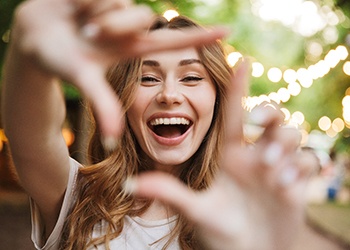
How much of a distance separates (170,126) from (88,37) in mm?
1166

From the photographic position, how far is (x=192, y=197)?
112 centimetres

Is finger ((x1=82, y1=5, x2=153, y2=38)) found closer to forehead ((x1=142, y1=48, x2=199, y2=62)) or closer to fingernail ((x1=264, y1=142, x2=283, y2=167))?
fingernail ((x1=264, y1=142, x2=283, y2=167))

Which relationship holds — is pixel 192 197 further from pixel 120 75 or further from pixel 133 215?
pixel 120 75

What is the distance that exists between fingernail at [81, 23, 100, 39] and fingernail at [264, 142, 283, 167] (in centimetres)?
38

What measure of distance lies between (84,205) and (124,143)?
1.05ft

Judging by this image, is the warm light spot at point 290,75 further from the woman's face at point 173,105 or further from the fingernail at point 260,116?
the fingernail at point 260,116

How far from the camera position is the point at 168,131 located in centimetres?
211

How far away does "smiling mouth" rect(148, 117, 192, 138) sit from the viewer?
1986 mm

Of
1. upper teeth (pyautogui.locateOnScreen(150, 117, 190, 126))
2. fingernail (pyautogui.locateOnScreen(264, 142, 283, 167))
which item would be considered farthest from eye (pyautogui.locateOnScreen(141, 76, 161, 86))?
fingernail (pyautogui.locateOnScreen(264, 142, 283, 167))

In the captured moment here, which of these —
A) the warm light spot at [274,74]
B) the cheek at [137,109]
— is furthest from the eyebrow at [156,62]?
the warm light spot at [274,74]

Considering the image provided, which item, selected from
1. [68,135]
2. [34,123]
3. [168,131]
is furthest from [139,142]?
[68,135]

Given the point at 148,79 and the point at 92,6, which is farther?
the point at 148,79

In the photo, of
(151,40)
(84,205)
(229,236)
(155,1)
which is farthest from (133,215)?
(155,1)

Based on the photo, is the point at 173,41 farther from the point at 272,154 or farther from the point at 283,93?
the point at 283,93
